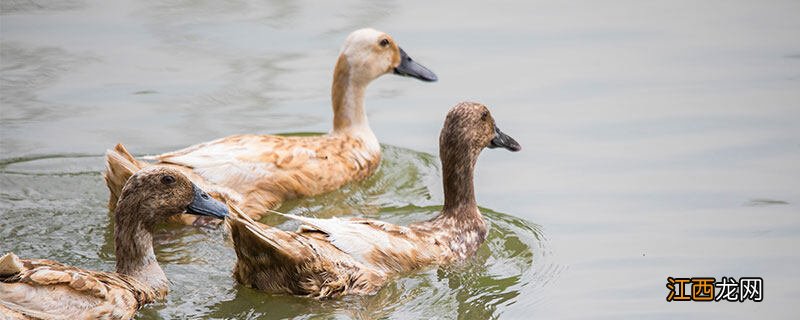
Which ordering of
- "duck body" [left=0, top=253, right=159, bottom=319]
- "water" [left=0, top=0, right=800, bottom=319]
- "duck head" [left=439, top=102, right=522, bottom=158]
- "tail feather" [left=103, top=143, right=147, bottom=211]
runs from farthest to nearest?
1. "duck head" [left=439, top=102, right=522, bottom=158]
2. "tail feather" [left=103, top=143, right=147, bottom=211]
3. "water" [left=0, top=0, right=800, bottom=319]
4. "duck body" [left=0, top=253, right=159, bottom=319]

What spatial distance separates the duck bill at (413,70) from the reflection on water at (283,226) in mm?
687

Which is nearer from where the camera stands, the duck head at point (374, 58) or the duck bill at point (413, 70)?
the duck head at point (374, 58)

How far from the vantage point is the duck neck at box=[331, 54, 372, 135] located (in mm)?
12062

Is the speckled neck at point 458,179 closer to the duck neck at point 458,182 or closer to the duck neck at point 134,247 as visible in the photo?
the duck neck at point 458,182

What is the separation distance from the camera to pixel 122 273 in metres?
9.02

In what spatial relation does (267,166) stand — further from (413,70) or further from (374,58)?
(413,70)

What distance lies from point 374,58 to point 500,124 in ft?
4.20

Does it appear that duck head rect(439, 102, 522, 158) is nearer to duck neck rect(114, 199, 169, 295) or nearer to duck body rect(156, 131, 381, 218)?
duck body rect(156, 131, 381, 218)

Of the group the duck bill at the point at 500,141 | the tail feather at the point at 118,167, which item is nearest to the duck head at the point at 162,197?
the tail feather at the point at 118,167


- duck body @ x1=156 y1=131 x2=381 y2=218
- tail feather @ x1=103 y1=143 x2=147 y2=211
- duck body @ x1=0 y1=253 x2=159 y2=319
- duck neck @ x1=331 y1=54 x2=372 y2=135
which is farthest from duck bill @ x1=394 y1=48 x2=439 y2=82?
duck body @ x1=0 y1=253 x2=159 y2=319

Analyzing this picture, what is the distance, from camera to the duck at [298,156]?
10.7 metres

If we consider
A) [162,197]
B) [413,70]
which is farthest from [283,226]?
[413,70]

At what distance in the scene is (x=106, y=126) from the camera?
40.9 feet

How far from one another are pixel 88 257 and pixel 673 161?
15.9 ft
